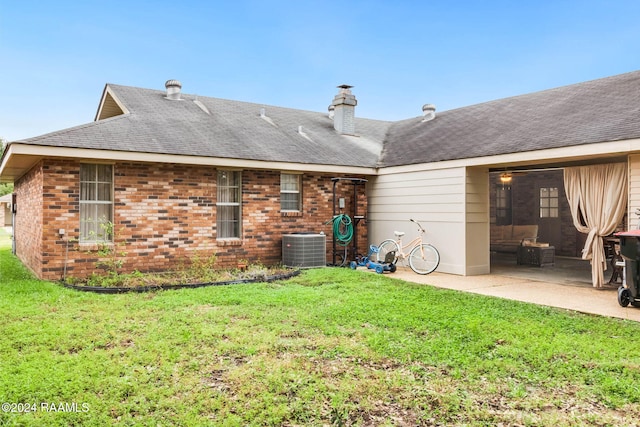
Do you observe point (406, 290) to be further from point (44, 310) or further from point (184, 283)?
point (44, 310)

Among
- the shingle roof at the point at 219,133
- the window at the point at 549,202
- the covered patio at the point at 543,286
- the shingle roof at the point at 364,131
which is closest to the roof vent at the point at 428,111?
the shingle roof at the point at 364,131

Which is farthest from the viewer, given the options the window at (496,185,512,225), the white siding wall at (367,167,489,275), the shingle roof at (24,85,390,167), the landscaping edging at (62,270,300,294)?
the window at (496,185,512,225)

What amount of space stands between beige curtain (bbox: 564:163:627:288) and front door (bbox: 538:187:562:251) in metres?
6.54

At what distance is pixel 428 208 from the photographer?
36.0 ft

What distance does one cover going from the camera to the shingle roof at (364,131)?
346 inches

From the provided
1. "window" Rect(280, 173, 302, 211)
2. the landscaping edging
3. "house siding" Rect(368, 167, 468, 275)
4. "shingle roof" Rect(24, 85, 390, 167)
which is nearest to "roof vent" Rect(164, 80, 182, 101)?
"shingle roof" Rect(24, 85, 390, 167)

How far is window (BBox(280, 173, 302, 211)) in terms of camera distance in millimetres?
11562

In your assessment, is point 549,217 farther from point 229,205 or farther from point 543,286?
point 229,205

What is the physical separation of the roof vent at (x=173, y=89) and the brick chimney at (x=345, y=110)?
5.08m

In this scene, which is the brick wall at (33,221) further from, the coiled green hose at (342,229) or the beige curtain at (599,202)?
the beige curtain at (599,202)

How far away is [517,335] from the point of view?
5.28m

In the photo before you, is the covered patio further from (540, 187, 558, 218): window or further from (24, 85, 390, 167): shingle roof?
(24, 85, 390, 167): shingle roof

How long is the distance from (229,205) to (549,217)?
1109 cm

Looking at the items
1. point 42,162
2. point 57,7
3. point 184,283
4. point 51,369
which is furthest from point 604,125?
point 57,7
